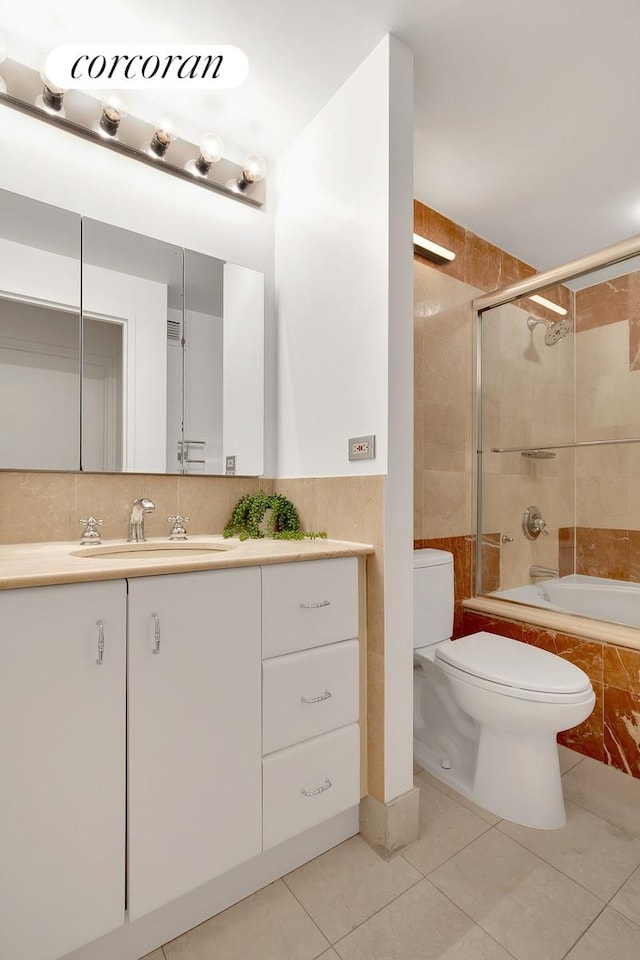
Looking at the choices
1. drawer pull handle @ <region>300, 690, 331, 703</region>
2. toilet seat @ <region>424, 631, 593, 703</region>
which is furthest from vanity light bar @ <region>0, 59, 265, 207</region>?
toilet seat @ <region>424, 631, 593, 703</region>

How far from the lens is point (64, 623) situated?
0.98 m

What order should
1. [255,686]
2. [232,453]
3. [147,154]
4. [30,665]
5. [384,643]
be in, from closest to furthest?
[30,665], [255,686], [384,643], [147,154], [232,453]

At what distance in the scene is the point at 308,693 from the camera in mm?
1332

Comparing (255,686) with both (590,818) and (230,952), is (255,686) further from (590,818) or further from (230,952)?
(590,818)

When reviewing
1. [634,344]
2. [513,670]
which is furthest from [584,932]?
[634,344]

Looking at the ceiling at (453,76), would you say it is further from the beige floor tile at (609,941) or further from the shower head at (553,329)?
the beige floor tile at (609,941)

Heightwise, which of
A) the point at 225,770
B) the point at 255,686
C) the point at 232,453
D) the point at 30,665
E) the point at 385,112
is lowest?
the point at 225,770

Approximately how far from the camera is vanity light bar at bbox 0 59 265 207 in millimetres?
1486

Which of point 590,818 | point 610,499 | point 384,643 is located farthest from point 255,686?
point 610,499

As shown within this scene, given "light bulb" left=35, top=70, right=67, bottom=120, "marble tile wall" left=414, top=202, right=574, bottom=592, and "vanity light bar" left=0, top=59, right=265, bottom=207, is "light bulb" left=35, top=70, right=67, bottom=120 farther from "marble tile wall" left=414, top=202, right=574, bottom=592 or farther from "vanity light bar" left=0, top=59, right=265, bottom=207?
"marble tile wall" left=414, top=202, right=574, bottom=592

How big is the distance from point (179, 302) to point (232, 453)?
1.94 ft

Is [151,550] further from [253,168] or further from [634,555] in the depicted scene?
[634,555]

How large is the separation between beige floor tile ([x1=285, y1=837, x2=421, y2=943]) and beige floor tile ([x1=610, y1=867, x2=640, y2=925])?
507 millimetres

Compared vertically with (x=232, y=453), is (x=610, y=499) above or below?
below
